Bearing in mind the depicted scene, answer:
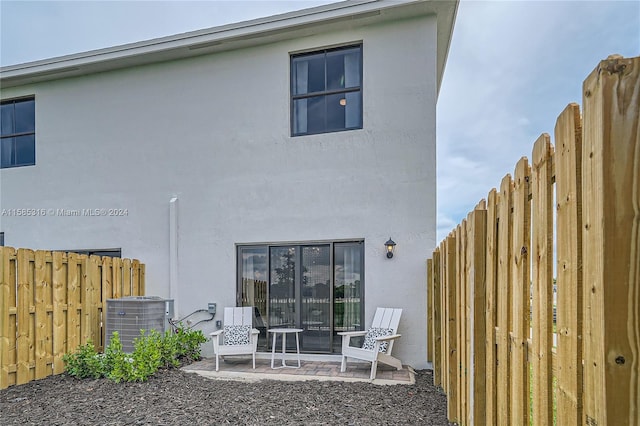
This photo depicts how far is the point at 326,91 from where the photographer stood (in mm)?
6473

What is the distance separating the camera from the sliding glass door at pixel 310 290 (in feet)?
20.0

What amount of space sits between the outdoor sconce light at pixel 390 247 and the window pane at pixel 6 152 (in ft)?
25.7

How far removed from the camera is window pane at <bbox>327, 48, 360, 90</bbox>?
6.39 m

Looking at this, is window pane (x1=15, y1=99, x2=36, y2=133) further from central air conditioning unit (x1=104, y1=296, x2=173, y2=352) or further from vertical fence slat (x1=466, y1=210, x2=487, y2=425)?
vertical fence slat (x1=466, y1=210, x2=487, y2=425)

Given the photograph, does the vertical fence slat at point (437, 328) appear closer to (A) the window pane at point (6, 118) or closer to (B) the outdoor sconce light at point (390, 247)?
(B) the outdoor sconce light at point (390, 247)

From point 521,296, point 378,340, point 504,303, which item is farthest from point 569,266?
point 378,340

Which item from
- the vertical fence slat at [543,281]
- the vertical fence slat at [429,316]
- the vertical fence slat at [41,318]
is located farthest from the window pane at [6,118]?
the vertical fence slat at [543,281]

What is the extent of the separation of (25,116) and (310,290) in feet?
23.0

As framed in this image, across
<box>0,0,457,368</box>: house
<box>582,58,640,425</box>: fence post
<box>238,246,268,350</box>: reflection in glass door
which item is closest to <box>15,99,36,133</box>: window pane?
<box>0,0,457,368</box>: house

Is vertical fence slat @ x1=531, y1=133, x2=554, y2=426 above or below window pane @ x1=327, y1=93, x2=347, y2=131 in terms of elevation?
below

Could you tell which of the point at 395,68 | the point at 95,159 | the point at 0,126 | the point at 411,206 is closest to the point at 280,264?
the point at 411,206

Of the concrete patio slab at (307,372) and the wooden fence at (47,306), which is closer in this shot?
the wooden fence at (47,306)

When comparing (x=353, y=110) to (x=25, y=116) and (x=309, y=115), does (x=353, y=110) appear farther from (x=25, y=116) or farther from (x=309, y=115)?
(x=25, y=116)

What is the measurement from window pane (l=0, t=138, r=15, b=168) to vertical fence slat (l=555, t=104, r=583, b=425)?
9.90 metres
